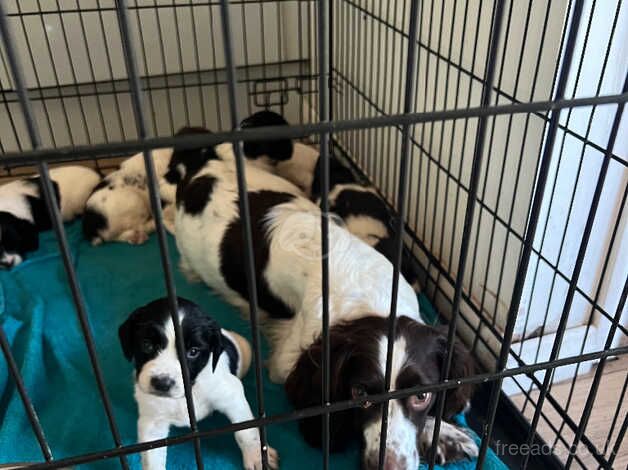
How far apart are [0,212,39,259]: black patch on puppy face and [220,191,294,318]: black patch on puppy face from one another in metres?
0.82

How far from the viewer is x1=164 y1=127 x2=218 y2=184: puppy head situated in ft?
7.26

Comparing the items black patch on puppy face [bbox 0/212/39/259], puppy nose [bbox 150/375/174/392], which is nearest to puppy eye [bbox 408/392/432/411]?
puppy nose [bbox 150/375/174/392]

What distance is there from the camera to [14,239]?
7.12 ft

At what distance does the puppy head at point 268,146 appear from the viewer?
7.85 ft

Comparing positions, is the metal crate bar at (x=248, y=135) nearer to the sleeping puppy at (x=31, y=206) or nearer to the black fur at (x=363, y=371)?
the black fur at (x=363, y=371)

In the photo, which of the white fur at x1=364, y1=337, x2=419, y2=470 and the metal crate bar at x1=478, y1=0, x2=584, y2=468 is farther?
the white fur at x1=364, y1=337, x2=419, y2=470

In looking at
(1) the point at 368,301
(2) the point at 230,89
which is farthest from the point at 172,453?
(2) the point at 230,89

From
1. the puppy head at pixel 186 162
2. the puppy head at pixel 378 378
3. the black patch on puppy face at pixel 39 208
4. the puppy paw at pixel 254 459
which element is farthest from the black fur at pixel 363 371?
the black patch on puppy face at pixel 39 208

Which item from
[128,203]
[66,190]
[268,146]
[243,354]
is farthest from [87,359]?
[268,146]

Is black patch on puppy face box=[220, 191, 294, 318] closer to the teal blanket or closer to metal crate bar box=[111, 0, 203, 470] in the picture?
the teal blanket

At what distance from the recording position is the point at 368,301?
155cm

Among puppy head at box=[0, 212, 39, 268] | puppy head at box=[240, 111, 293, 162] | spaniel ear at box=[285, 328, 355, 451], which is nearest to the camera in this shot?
spaniel ear at box=[285, 328, 355, 451]

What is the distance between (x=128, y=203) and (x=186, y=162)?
28cm

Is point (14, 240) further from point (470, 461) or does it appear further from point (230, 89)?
point (230, 89)
